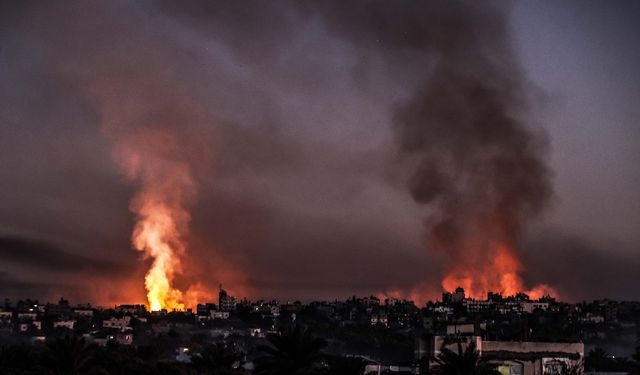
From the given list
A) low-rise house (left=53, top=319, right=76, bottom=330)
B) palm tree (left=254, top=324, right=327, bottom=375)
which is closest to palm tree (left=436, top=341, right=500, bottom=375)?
palm tree (left=254, top=324, right=327, bottom=375)

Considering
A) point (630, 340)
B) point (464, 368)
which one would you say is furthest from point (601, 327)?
point (464, 368)

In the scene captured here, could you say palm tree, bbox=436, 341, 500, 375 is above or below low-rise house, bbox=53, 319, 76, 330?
below

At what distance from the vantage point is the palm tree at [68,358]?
208ft

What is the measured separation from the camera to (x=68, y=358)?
209 feet

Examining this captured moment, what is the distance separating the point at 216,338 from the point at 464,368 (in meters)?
114

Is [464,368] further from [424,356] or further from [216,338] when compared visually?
[216,338]

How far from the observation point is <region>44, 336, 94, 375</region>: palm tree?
63406 millimetres

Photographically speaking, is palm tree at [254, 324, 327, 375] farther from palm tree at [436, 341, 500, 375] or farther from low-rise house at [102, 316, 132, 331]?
low-rise house at [102, 316, 132, 331]

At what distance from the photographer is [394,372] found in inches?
3255

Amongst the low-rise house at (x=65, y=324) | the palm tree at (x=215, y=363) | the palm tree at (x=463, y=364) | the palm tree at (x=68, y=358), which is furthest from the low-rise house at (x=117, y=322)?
the palm tree at (x=463, y=364)

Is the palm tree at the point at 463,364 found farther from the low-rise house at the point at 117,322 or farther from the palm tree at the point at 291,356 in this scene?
the low-rise house at the point at 117,322

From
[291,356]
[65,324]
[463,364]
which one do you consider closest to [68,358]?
[291,356]

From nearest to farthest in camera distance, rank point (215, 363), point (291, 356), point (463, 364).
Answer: point (291, 356)
point (463, 364)
point (215, 363)

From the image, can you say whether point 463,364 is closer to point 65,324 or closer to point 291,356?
point 291,356
